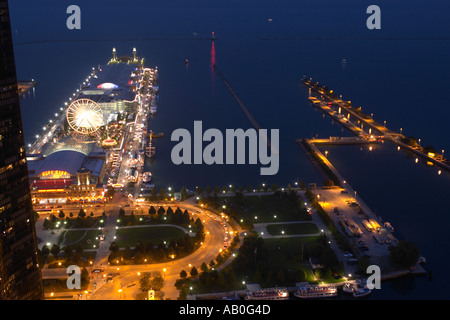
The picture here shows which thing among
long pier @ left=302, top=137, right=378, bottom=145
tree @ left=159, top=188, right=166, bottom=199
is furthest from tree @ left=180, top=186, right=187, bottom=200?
long pier @ left=302, top=137, right=378, bottom=145

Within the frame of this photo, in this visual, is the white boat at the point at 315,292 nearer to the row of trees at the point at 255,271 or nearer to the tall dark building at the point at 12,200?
the row of trees at the point at 255,271

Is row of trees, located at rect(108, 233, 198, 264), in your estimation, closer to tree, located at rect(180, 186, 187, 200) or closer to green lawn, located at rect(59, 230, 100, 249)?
Answer: green lawn, located at rect(59, 230, 100, 249)

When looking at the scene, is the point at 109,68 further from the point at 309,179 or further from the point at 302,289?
the point at 302,289

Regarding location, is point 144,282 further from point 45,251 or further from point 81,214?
point 81,214

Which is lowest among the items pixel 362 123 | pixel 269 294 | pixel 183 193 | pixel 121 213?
pixel 269 294

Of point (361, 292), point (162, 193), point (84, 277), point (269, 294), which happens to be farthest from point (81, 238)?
point (361, 292)
